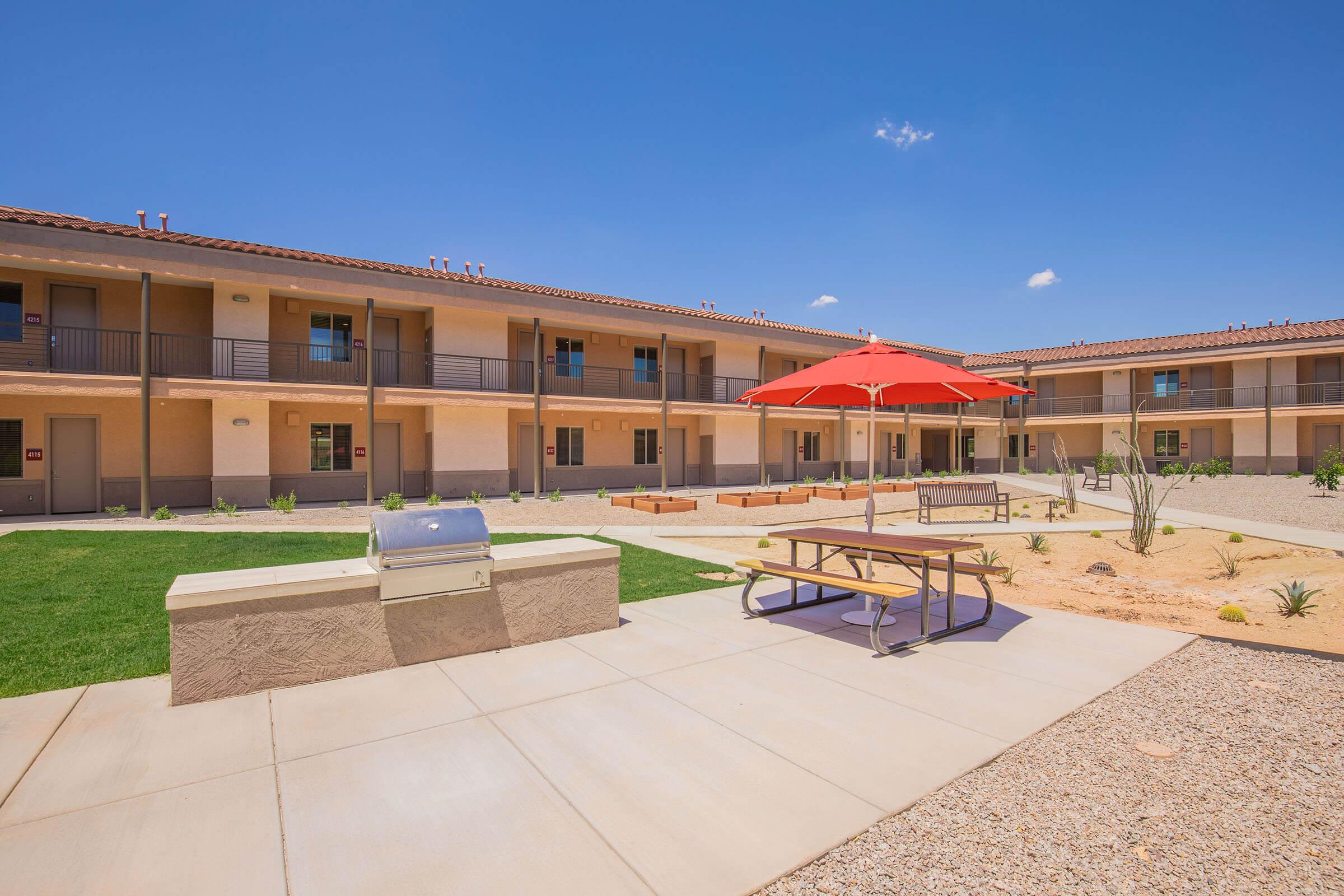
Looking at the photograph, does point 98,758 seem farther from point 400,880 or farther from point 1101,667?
point 1101,667

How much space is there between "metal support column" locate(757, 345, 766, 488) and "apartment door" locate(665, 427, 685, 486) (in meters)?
3.21

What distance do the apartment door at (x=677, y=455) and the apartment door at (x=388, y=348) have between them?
10.8m

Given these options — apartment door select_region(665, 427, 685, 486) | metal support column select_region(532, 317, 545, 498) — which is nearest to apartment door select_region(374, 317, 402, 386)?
metal support column select_region(532, 317, 545, 498)

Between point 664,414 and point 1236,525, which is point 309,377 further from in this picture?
point 1236,525

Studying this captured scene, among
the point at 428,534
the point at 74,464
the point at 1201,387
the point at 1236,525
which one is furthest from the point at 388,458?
the point at 1201,387

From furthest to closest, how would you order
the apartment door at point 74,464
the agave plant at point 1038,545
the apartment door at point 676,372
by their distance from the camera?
1. the apartment door at point 676,372
2. the apartment door at point 74,464
3. the agave plant at point 1038,545

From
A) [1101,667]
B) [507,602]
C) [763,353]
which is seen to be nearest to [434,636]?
[507,602]

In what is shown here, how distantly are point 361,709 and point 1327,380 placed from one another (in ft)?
134

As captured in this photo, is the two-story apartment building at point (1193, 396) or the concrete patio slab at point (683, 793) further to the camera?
the two-story apartment building at point (1193, 396)

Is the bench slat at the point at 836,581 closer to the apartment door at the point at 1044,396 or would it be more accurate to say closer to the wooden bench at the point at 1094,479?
the wooden bench at the point at 1094,479

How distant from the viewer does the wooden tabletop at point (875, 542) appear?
571 cm

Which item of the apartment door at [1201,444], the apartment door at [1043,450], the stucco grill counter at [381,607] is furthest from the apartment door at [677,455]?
the apartment door at [1201,444]

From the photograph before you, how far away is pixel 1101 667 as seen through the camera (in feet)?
16.8

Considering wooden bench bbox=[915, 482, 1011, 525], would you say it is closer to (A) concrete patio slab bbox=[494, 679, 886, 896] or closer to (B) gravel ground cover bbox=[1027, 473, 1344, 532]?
Answer: (B) gravel ground cover bbox=[1027, 473, 1344, 532]
